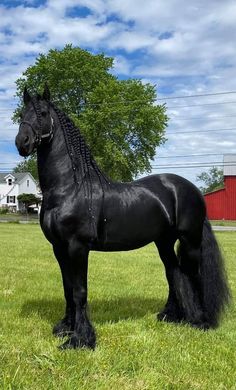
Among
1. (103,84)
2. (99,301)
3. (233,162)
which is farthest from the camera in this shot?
(233,162)

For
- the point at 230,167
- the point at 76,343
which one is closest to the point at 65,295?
the point at 76,343

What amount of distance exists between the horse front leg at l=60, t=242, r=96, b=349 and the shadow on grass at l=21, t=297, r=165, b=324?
1002 mm

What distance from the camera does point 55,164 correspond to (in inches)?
197

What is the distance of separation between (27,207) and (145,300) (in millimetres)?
61403

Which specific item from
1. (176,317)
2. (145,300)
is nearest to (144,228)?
(176,317)

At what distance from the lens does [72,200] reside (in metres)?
4.86

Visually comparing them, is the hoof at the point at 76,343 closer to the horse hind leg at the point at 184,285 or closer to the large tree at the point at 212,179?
the horse hind leg at the point at 184,285

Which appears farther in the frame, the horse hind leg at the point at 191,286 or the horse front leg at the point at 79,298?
the horse hind leg at the point at 191,286

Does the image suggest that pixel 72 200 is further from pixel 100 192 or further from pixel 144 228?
pixel 144 228

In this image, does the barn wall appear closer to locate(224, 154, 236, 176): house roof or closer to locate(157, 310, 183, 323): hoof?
locate(224, 154, 236, 176): house roof

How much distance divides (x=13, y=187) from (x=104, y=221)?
76.0 metres

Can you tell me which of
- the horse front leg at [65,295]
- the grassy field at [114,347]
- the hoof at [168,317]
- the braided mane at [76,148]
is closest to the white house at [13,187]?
the grassy field at [114,347]

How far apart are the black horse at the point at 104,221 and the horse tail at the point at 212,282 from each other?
0.04 feet

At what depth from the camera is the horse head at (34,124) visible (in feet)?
15.4
